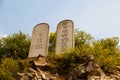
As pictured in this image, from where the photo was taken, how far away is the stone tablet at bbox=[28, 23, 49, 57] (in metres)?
13.8

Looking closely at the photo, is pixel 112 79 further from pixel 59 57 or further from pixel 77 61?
pixel 59 57

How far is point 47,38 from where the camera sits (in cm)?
1405

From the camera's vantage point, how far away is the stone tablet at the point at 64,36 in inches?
526

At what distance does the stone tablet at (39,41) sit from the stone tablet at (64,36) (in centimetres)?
62

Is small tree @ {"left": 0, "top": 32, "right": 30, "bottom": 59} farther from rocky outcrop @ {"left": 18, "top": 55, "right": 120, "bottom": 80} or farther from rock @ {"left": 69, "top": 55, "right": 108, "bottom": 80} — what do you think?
rock @ {"left": 69, "top": 55, "right": 108, "bottom": 80}

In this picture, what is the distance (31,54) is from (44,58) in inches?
108

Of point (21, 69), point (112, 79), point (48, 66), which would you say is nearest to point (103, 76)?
point (112, 79)

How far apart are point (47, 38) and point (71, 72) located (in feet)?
13.1

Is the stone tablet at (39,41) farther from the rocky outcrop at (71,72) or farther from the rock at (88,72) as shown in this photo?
the rock at (88,72)

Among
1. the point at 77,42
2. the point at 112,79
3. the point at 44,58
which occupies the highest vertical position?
the point at 77,42

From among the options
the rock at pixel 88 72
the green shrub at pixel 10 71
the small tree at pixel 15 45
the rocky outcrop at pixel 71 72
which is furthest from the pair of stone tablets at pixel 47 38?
the small tree at pixel 15 45

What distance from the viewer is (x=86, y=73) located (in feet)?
32.9

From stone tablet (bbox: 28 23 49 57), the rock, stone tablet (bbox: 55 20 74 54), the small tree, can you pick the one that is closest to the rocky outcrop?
the rock

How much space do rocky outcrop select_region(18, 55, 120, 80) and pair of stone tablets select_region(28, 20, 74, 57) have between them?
2474 mm
